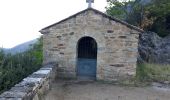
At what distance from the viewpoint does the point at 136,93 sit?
946 centimetres

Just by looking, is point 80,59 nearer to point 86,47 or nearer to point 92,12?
point 86,47

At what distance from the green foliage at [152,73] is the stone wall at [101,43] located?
78 cm

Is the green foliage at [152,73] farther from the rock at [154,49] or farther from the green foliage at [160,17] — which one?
the green foliage at [160,17]

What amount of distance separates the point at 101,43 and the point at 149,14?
32.5 feet

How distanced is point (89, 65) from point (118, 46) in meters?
1.52

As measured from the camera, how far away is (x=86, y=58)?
11711 mm

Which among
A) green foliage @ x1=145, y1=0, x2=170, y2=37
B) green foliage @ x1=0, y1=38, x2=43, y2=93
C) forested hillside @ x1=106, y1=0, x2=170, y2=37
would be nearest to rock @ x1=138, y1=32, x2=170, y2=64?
green foliage @ x1=145, y1=0, x2=170, y2=37

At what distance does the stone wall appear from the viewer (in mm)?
10883

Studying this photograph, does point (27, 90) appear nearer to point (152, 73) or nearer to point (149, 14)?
point (152, 73)

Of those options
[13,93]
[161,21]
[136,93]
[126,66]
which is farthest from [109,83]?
[161,21]

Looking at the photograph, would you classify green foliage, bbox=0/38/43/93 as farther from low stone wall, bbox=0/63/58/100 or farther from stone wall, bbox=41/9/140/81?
low stone wall, bbox=0/63/58/100

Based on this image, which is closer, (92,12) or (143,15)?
(92,12)

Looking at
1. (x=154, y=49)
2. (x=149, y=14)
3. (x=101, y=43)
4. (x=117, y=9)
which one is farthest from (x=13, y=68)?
(x=117, y=9)

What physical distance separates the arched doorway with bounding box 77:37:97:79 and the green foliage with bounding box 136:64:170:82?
6.32ft
